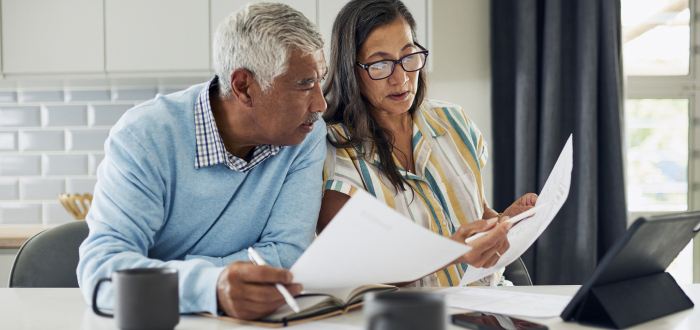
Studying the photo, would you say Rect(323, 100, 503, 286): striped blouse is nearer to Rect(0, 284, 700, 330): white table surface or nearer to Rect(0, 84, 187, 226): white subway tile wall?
Rect(0, 284, 700, 330): white table surface

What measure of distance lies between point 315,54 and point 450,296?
54 centimetres

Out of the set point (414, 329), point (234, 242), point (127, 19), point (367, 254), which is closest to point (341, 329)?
point (367, 254)

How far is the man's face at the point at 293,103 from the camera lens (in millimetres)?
1098

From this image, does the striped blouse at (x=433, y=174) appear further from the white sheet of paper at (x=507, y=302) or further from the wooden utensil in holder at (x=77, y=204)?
the wooden utensil in holder at (x=77, y=204)

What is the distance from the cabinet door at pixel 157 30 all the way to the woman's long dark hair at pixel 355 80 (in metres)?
1.15

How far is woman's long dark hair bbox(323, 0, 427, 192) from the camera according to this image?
140 cm

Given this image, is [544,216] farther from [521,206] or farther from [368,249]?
[368,249]

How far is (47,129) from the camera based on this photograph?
2.83 metres

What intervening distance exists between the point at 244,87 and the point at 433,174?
0.58 meters

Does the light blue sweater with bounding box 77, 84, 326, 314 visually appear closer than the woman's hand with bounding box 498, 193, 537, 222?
Yes

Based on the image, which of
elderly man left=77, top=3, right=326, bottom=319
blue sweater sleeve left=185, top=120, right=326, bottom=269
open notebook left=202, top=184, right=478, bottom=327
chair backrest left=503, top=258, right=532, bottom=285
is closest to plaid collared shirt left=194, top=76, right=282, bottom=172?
elderly man left=77, top=3, right=326, bottom=319

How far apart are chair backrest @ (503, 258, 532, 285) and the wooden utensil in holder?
199 centimetres

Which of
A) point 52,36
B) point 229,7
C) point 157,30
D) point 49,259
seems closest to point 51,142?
point 52,36

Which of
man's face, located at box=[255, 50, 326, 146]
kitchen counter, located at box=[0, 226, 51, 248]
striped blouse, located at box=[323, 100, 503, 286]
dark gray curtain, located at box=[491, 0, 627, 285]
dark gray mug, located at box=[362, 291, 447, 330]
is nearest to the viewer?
dark gray mug, located at box=[362, 291, 447, 330]
